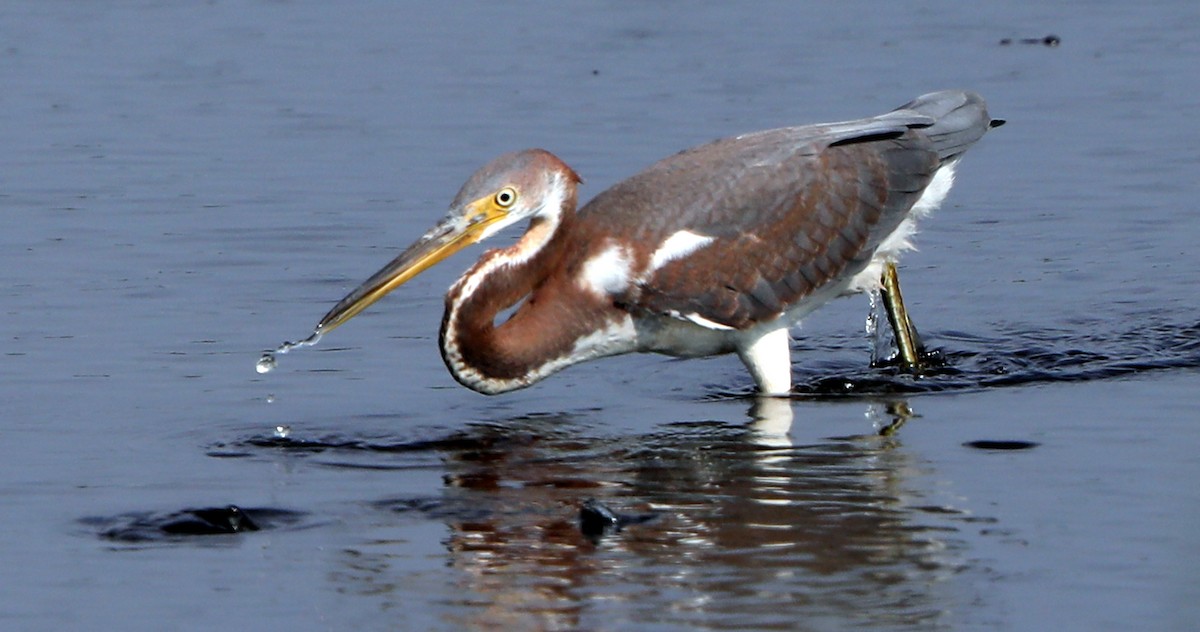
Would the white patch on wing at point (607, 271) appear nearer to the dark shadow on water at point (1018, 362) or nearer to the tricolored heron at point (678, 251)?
the tricolored heron at point (678, 251)

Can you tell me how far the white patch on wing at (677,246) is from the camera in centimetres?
813

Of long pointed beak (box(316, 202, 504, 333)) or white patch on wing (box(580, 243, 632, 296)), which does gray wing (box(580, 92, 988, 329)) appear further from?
long pointed beak (box(316, 202, 504, 333))

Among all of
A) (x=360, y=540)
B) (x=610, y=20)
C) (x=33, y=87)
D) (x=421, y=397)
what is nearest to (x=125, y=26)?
(x=33, y=87)

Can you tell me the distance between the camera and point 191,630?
18.1 feet

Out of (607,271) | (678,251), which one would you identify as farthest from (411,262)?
(678,251)

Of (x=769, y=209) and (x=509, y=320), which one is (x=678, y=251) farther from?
(x=509, y=320)

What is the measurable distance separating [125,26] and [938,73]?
6234 mm

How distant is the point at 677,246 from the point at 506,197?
0.73 metres

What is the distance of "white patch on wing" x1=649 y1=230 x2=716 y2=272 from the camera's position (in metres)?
8.13

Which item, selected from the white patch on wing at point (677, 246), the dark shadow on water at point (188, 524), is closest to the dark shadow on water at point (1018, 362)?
the white patch on wing at point (677, 246)

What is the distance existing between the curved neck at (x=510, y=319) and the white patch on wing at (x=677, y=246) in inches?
14.8

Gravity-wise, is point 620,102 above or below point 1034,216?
above

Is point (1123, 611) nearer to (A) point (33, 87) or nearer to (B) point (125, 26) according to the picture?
(A) point (33, 87)

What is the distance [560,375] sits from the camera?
30.1ft
